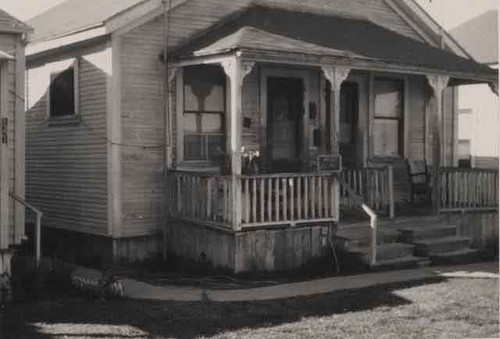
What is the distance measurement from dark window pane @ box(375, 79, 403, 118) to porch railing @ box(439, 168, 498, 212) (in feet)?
7.50

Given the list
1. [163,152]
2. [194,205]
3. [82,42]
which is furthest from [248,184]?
[82,42]

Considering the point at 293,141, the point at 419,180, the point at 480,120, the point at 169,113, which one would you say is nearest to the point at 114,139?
the point at 169,113

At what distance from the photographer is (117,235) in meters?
13.9

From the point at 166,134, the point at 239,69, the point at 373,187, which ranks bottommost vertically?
the point at 373,187

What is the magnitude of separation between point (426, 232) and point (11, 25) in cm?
833

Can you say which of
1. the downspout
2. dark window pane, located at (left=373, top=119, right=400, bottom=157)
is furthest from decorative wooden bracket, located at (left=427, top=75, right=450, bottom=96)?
the downspout

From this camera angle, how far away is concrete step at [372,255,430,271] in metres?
13.2

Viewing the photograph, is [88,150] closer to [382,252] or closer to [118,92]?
[118,92]

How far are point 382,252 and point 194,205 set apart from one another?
3.43 meters

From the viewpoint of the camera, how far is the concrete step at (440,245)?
14.1 m

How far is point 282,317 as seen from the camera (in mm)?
9594

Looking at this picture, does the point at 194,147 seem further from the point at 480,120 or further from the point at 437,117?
the point at 480,120

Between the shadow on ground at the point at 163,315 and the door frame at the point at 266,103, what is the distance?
5.10 m

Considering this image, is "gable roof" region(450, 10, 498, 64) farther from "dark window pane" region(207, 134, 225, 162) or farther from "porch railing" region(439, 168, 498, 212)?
"dark window pane" region(207, 134, 225, 162)
